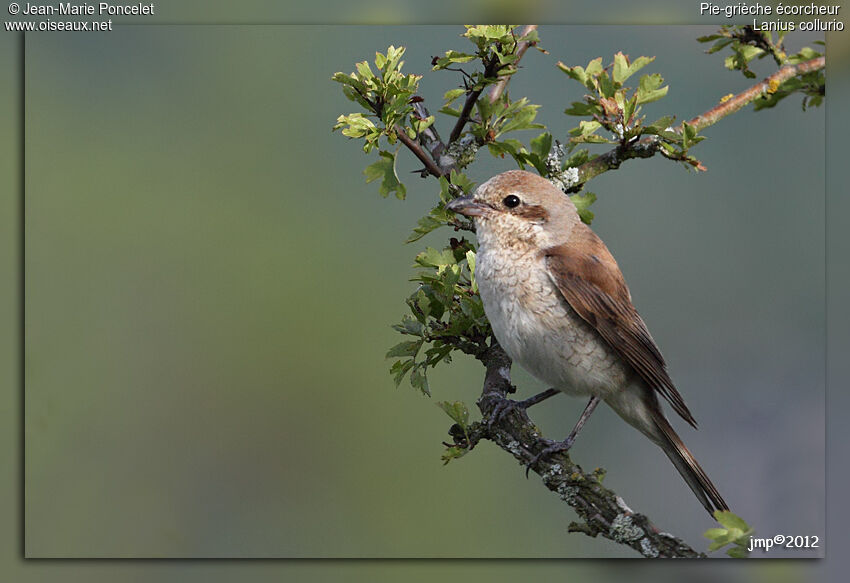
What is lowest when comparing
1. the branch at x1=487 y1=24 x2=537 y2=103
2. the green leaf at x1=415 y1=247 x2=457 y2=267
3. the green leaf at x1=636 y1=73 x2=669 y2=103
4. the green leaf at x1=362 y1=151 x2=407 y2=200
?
the green leaf at x1=415 y1=247 x2=457 y2=267

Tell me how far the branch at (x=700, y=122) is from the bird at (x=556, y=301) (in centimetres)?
22

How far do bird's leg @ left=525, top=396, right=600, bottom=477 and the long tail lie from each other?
10.1 inches

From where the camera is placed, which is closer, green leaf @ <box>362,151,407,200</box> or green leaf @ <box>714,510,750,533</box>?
green leaf @ <box>714,510,750,533</box>

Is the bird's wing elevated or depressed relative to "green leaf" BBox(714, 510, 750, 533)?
elevated

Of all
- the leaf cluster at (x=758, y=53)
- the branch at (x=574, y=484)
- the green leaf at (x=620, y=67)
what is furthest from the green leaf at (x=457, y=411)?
the leaf cluster at (x=758, y=53)

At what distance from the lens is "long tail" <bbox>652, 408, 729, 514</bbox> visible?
12.9ft

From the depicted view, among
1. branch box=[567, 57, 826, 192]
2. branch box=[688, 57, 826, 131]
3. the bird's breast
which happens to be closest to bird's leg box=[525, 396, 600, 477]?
the bird's breast

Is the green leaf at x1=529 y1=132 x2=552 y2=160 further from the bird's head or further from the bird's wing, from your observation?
the bird's wing

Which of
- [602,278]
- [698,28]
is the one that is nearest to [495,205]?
[602,278]

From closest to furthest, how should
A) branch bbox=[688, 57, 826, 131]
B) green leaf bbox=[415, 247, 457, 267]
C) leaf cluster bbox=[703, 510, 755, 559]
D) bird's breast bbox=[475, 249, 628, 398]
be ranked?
leaf cluster bbox=[703, 510, 755, 559]
bird's breast bbox=[475, 249, 628, 398]
green leaf bbox=[415, 247, 457, 267]
branch bbox=[688, 57, 826, 131]

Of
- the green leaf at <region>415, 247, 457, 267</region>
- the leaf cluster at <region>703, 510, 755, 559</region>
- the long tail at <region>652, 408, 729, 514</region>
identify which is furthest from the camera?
the long tail at <region>652, 408, 729, 514</region>

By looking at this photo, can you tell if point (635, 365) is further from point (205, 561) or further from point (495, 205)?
point (205, 561)

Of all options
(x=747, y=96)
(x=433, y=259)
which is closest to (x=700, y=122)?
(x=747, y=96)

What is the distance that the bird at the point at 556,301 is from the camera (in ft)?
12.3
